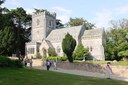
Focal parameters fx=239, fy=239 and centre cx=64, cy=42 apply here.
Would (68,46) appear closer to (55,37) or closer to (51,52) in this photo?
(51,52)

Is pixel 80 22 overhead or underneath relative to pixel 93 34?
overhead

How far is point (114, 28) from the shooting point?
2431 inches

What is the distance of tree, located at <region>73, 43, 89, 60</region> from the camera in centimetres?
6066

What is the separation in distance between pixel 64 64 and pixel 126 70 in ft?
34.3

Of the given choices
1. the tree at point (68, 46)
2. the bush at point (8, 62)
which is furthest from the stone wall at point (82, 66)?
the bush at point (8, 62)

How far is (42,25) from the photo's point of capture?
74.2 m

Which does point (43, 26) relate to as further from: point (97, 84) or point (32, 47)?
point (97, 84)

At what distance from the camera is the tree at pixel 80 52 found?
60.7m

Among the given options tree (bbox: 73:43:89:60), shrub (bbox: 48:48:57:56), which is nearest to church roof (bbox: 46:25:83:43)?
shrub (bbox: 48:48:57:56)

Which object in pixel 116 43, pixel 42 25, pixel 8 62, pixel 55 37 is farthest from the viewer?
pixel 42 25

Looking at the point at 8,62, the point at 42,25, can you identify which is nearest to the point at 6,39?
the point at 42,25

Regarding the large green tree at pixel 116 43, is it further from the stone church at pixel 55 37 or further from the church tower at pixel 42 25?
the church tower at pixel 42 25

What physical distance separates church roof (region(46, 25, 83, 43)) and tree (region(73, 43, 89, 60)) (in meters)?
4.86

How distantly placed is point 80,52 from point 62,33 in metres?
11.5
